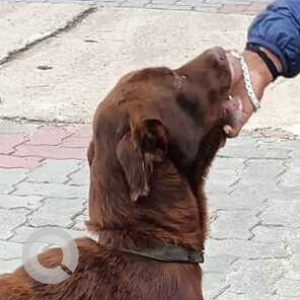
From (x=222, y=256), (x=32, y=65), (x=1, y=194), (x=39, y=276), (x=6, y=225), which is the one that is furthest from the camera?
(x=32, y=65)

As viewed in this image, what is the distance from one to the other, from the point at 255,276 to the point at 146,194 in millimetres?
2148

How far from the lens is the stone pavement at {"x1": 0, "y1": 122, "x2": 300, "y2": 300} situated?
5.37m

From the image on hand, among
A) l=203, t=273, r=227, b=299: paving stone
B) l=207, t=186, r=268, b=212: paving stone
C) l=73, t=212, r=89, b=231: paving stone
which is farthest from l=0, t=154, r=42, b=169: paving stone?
l=203, t=273, r=227, b=299: paving stone

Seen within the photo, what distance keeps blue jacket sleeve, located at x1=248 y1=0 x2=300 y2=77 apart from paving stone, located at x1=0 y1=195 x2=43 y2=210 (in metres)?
2.64

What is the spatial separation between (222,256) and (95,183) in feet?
7.20

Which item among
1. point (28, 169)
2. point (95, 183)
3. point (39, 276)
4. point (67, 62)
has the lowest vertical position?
point (67, 62)

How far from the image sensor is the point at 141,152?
3.30 metres

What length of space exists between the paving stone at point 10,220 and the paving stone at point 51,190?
27 centimetres

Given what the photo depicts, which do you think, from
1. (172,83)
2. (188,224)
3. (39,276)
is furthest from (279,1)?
(39,276)

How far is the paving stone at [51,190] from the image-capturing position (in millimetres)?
6383

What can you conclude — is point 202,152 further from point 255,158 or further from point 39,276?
point 255,158

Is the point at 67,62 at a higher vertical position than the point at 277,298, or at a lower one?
lower

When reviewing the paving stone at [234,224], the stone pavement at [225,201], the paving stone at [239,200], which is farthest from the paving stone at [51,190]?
the paving stone at [234,224]

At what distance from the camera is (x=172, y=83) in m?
3.55
